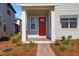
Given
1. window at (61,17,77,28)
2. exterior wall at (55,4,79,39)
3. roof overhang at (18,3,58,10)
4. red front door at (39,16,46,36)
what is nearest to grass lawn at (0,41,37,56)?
roof overhang at (18,3,58,10)

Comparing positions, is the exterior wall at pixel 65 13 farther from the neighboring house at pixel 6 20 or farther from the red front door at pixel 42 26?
the neighboring house at pixel 6 20

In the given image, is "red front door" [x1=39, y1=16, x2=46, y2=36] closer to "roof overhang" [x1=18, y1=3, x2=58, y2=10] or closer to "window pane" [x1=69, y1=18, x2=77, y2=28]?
"window pane" [x1=69, y1=18, x2=77, y2=28]

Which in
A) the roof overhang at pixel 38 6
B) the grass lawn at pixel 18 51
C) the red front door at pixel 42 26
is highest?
the roof overhang at pixel 38 6

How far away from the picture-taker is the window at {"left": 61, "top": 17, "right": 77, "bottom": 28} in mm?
20656

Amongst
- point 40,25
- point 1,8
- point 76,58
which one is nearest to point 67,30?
point 40,25

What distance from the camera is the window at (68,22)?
20.7 metres

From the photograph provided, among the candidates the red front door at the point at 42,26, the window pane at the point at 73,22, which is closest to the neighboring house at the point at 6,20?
the red front door at the point at 42,26

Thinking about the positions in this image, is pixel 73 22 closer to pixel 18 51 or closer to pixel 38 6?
pixel 38 6

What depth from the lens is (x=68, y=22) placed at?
20828 mm

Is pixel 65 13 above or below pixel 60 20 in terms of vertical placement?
above

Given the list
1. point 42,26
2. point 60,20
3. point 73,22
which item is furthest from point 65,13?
point 42,26

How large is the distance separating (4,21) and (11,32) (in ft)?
8.60

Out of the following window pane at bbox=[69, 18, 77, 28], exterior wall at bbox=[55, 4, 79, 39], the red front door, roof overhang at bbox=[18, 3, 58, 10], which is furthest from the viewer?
the red front door

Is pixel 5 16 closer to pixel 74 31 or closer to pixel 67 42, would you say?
pixel 74 31
